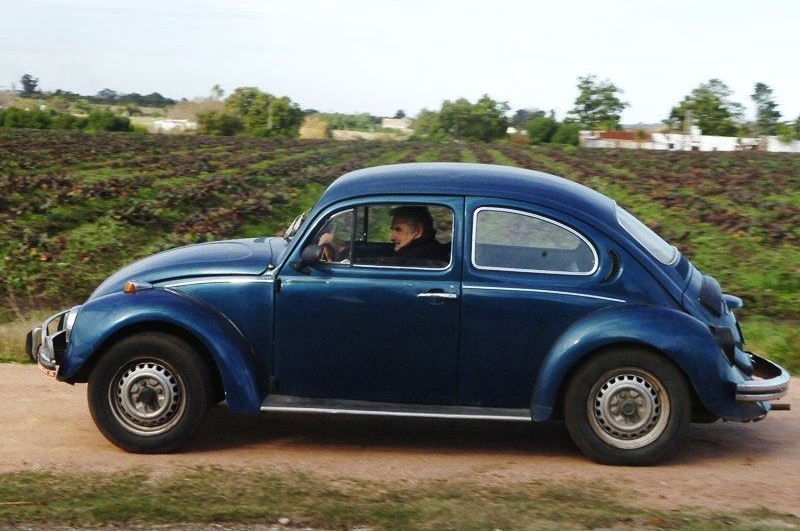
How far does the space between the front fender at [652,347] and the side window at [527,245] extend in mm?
365

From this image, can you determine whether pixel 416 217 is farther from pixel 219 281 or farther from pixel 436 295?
pixel 219 281

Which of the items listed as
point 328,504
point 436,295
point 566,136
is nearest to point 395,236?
point 436,295

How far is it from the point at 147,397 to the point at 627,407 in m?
2.91

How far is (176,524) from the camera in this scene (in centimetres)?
561

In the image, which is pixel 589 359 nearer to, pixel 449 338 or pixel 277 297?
pixel 449 338

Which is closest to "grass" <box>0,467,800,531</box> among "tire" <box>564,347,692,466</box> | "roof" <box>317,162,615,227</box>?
"tire" <box>564,347,692,466</box>

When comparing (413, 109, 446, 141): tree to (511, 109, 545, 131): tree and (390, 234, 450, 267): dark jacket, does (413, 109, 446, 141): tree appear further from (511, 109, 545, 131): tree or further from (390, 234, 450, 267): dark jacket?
(390, 234, 450, 267): dark jacket

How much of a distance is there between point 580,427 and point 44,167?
88.5ft

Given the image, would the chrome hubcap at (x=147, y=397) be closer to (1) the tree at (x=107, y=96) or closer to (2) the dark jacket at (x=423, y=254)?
(2) the dark jacket at (x=423, y=254)

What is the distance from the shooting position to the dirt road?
6633 mm

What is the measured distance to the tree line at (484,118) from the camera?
8156 cm

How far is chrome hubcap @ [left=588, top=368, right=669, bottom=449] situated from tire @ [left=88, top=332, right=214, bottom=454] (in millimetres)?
2382

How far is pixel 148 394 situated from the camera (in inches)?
276

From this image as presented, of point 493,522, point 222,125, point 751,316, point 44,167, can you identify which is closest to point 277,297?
point 493,522
